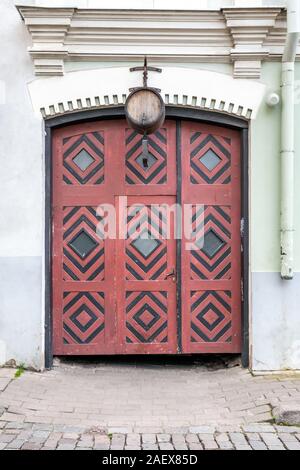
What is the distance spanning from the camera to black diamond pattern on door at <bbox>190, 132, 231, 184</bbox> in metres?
6.46

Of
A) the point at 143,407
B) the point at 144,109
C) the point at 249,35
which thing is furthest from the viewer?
the point at 249,35

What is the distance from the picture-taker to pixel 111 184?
639cm

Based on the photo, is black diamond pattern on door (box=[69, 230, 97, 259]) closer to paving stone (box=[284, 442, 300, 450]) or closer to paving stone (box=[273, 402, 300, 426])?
paving stone (box=[273, 402, 300, 426])

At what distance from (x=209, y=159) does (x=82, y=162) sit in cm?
159

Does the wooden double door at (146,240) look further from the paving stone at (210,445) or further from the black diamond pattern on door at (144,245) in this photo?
the paving stone at (210,445)

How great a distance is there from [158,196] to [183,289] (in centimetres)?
120

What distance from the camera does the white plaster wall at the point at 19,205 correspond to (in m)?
6.16

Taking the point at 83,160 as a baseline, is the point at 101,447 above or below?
below

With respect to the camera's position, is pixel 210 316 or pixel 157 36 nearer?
pixel 157 36

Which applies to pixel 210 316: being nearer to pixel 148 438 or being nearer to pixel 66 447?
pixel 148 438

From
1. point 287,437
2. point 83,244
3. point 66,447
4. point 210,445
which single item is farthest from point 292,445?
point 83,244

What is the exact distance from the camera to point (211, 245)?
648 centimetres
